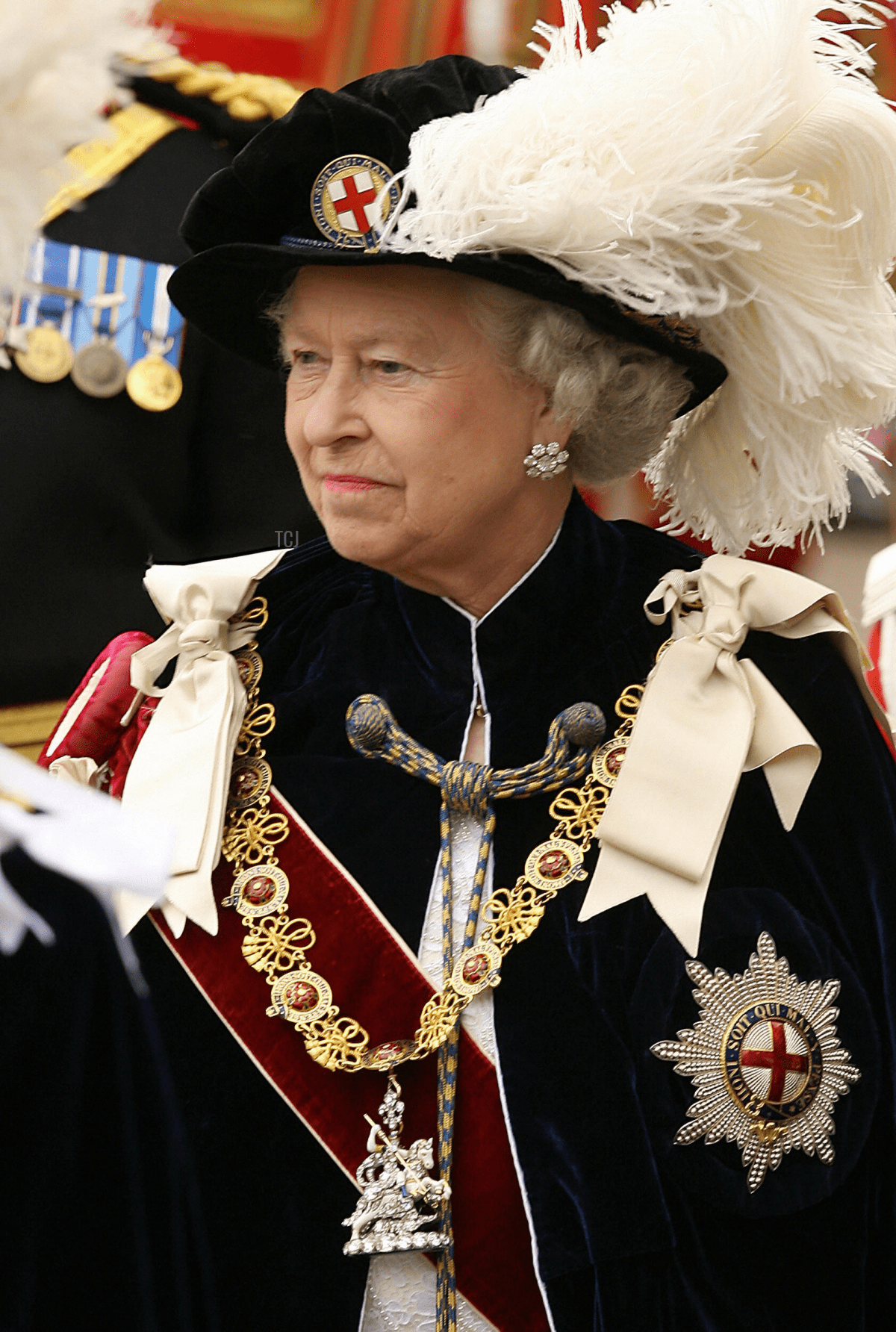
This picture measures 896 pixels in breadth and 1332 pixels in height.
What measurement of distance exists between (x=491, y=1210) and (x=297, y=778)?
0.52m

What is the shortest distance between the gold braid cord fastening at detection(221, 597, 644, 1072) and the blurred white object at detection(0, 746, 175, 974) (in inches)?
34.2

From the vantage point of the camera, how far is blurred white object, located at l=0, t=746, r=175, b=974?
0.73 m

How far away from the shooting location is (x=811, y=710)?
1.73 metres

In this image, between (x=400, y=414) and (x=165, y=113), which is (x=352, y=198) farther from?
(x=165, y=113)

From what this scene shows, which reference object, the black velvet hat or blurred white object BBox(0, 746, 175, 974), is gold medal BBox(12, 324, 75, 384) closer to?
the black velvet hat

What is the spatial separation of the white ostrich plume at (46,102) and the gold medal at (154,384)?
5.39 ft

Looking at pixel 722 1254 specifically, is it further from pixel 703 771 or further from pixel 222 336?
pixel 222 336

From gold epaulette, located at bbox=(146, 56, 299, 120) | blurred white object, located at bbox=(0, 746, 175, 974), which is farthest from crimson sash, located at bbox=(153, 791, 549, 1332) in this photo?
gold epaulette, located at bbox=(146, 56, 299, 120)

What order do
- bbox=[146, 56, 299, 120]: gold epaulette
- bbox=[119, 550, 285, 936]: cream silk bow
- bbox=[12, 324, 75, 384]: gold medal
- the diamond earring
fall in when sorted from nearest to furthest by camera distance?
bbox=[119, 550, 285, 936]: cream silk bow, the diamond earring, bbox=[12, 324, 75, 384]: gold medal, bbox=[146, 56, 299, 120]: gold epaulette

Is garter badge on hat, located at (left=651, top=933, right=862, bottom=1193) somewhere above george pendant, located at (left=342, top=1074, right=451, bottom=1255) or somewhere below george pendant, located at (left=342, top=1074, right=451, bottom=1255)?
above

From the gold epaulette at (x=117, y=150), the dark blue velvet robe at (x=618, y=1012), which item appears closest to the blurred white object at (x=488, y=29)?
the gold epaulette at (x=117, y=150)

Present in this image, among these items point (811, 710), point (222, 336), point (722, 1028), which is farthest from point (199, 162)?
point (722, 1028)

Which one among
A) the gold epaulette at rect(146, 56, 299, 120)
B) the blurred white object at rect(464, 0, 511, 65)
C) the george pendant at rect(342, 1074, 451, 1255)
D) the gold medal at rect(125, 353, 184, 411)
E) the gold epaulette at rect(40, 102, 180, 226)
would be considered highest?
the blurred white object at rect(464, 0, 511, 65)

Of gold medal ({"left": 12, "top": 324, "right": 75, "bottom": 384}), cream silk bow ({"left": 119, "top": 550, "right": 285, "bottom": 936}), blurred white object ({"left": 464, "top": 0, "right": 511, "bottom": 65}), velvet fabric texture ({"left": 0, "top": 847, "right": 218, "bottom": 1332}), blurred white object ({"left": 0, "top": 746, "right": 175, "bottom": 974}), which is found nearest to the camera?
blurred white object ({"left": 0, "top": 746, "right": 175, "bottom": 974})
